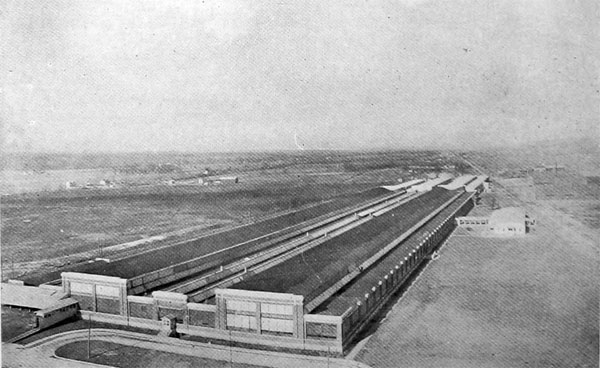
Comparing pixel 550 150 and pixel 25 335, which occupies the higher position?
pixel 550 150

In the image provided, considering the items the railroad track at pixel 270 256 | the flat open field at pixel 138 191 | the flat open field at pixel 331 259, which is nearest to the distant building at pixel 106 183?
the flat open field at pixel 138 191

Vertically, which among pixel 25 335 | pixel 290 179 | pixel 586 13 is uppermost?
pixel 586 13

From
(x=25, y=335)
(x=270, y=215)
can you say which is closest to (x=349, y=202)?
(x=270, y=215)

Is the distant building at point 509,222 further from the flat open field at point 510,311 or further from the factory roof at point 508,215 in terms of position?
the flat open field at point 510,311

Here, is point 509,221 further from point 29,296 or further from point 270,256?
point 29,296

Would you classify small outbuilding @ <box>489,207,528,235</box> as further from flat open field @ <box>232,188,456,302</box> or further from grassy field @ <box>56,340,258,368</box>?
grassy field @ <box>56,340,258,368</box>

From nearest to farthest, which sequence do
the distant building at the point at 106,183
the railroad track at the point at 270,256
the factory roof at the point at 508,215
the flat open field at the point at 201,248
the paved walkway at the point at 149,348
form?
1. the paved walkway at the point at 149,348
2. the railroad track at the point at 270,256
3. the flat open field at the point at 201,248
4. the factory roof at the point at 508,215
5. the distant building at the point at 106,183

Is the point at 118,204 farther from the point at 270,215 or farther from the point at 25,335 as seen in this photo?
the point at 25,335
